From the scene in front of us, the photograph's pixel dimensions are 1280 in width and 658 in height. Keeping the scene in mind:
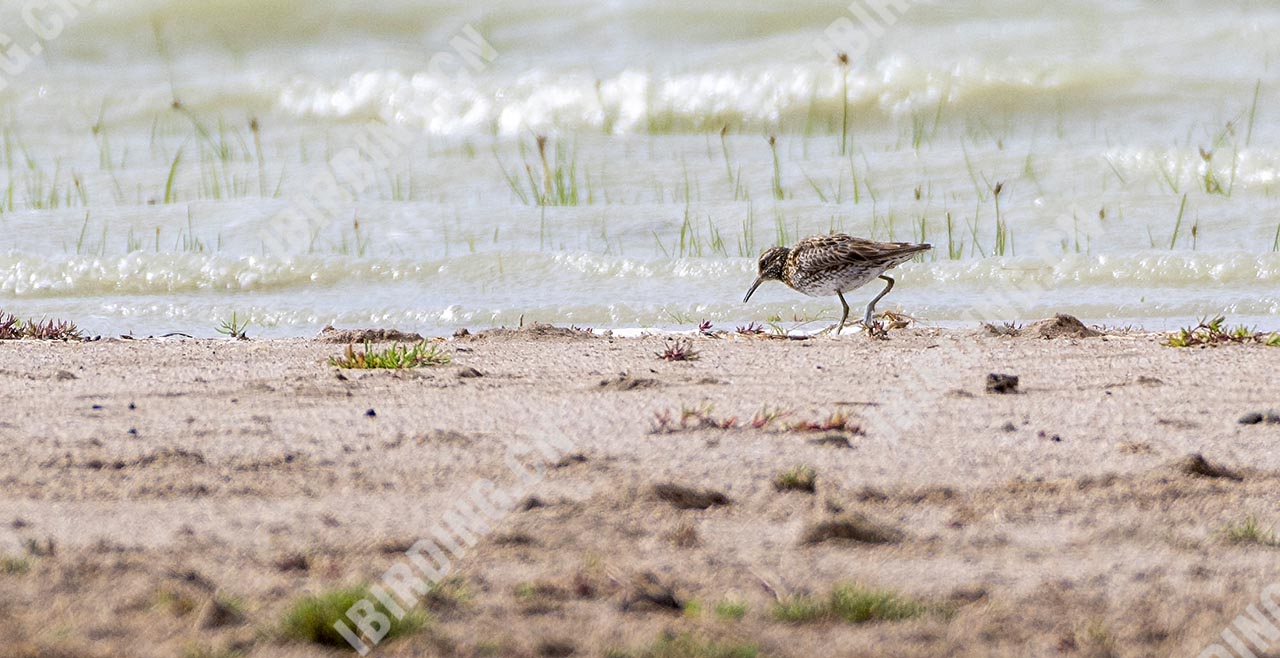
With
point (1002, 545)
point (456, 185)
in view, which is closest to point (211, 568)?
point (1002, 545)

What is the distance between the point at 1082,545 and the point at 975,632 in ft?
2.49

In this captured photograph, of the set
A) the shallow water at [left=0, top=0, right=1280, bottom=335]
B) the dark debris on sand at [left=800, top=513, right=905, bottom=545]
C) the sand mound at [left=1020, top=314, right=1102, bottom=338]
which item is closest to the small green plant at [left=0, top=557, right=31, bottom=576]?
the dark debris on sand at [left=800, top=513, right=905, bottom=545]

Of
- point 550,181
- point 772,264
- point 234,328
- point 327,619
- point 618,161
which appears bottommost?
point 327,619

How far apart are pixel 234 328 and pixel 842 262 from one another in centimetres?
351

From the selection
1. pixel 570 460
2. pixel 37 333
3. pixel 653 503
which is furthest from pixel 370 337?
pixel 653 503

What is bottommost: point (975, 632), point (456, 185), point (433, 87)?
point (975, 632)

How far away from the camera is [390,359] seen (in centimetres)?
662

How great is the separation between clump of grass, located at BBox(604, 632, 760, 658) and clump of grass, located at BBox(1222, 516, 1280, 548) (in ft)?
5.20

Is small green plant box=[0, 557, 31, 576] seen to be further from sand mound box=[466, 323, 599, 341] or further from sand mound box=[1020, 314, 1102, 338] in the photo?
sand mound box=[1020, 314, 1102, 338]

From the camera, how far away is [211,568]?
375 cm

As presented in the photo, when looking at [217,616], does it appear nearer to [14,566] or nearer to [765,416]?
[14,566]

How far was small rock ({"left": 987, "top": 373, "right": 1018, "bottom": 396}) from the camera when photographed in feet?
19.6

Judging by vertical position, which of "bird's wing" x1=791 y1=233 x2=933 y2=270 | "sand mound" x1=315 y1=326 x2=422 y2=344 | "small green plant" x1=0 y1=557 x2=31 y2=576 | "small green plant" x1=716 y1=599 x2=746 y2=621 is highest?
"bird's wing" x1=791 y1=233 x2=933 y2=270

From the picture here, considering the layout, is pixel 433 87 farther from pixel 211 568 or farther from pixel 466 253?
pixel 211 568
